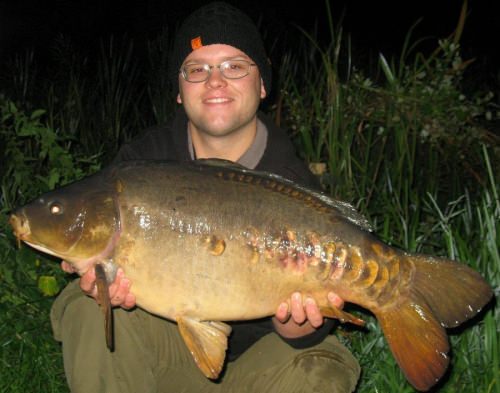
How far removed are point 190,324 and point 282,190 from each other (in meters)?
0.48

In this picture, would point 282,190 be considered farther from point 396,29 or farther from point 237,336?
point 396,29

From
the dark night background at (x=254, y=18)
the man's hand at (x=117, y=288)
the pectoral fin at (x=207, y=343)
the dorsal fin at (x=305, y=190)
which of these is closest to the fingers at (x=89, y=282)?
the man's hand at (x=117, y=288)

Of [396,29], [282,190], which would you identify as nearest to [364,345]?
[282,190]

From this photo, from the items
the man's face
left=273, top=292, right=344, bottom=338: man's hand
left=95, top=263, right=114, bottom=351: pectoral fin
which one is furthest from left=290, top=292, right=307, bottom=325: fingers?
the man's face

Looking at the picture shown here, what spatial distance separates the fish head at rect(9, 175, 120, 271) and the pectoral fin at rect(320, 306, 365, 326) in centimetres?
66

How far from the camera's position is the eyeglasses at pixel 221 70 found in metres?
2.37

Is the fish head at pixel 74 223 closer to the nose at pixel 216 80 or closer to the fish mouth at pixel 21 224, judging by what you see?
the fish mouth at pixel 21 224

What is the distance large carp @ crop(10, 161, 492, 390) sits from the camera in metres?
1.80

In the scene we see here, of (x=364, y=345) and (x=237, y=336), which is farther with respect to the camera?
(x=364, y=345)

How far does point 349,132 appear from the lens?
3406 mm

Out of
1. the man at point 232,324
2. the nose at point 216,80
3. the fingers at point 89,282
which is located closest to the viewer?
the fingers at point 89,282

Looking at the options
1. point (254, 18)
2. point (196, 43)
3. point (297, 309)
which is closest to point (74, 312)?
point (297, 309)

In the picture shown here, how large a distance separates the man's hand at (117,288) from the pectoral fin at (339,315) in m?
0.58

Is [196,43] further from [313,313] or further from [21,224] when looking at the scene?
[313,313]
